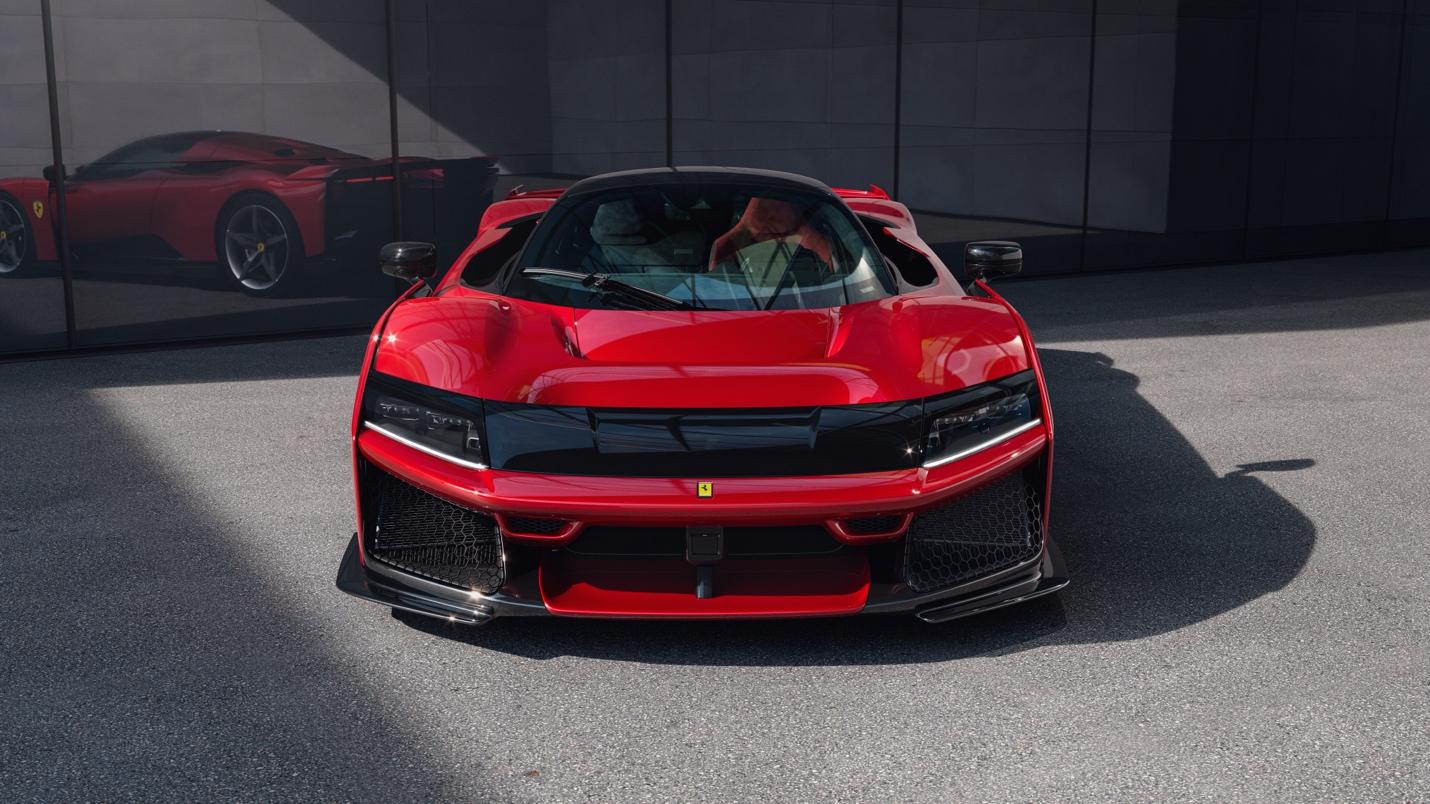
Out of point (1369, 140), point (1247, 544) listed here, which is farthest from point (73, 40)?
point (1369, 140)

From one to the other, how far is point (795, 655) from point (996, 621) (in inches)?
23.9

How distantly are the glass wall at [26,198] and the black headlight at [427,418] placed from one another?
5.45 m

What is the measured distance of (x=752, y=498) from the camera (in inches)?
125

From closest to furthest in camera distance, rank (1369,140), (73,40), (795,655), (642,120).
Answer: (795,655)
(73,40)
(642,120)
(1369,140)

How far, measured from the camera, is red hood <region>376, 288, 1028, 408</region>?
132 inches

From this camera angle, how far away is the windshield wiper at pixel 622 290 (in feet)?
13.0

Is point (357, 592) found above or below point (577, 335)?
below

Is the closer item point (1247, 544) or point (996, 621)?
point (996, 621)

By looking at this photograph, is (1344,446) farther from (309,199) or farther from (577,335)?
(309,199)

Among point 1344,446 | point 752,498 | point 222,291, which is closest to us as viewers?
point 752,498

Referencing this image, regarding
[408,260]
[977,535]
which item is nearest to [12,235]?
[408,260]

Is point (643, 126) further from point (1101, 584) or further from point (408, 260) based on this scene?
point (1101, 584)

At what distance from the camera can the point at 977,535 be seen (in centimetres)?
341

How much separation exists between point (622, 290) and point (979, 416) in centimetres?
118
